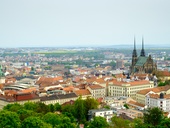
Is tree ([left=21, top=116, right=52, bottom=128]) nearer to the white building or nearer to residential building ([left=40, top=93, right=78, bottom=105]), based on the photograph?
residential building ([left=40, top=93, right=78, bottom=105])

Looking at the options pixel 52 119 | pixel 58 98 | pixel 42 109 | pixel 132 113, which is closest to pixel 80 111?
pixel 42 109

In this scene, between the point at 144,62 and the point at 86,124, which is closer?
the point at 86,124

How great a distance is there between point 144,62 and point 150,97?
41763mm

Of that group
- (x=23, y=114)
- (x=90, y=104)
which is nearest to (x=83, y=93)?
(x=90, y=104)

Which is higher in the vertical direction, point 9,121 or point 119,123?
point 9,121

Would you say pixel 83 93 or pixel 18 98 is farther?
pixel 83 93

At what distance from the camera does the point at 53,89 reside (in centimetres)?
7662

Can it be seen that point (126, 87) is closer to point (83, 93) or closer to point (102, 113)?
point (83, 93)

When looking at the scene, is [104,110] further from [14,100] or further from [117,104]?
[14,100]

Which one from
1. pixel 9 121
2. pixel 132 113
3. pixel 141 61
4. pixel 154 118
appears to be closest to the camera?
pixel 9 121

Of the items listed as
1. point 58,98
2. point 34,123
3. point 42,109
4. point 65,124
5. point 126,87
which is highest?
point 34,123

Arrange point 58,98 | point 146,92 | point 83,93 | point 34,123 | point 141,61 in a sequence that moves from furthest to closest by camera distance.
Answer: point 141,61 < point 83,93 < point 146,92 < point 58,98 < point 34,123

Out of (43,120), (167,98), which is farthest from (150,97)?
(43,120)

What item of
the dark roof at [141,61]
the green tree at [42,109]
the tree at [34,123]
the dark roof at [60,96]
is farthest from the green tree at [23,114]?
the dark roof at [141,61]
